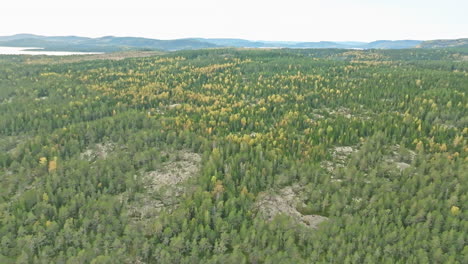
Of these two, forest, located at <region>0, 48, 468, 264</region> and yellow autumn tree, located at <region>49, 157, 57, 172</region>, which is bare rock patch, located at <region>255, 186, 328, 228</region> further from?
yellow autumn tree, located at <region>49, 157, 57, 172</region>

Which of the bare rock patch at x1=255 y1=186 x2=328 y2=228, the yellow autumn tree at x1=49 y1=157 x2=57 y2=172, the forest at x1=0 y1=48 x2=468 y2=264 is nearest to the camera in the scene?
the forest at x1=0 y1=48 x2=468 y2=264

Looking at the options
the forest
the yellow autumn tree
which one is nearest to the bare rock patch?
the forest

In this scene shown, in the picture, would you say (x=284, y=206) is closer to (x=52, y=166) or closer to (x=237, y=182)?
(x=237, y=182)

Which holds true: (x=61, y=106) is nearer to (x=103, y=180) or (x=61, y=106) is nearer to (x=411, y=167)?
(x=103, y=180)

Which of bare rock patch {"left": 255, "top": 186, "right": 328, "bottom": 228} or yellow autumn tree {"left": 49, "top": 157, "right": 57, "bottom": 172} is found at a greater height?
yellow autumn tree {"left": 49, "top": 157, "right": 57, "bottom": 172}

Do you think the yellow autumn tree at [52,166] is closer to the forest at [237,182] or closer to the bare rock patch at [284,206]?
the forest at [237,182]

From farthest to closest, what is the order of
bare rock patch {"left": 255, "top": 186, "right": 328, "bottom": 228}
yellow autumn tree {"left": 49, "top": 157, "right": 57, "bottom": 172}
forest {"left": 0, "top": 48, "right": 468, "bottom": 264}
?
1. yellow autumn tree {"left": 49, "top": 157, "right": 57, "bottom": 172}
2. bare rock patch {"left": 255, "top": 186, "right": 328, "bottom": 228}
3. forest {"left": 0, "top": 48, "right": 468, "bottom": 264}

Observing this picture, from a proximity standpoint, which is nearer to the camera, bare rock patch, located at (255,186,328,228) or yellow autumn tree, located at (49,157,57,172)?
bare rock patch, located at (255,186,328,228)

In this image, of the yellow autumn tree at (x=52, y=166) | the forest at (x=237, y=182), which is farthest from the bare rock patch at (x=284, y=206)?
the yellow autumn tree at (x=52, y=166)

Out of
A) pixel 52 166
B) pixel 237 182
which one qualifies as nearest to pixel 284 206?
pixel 237 182
